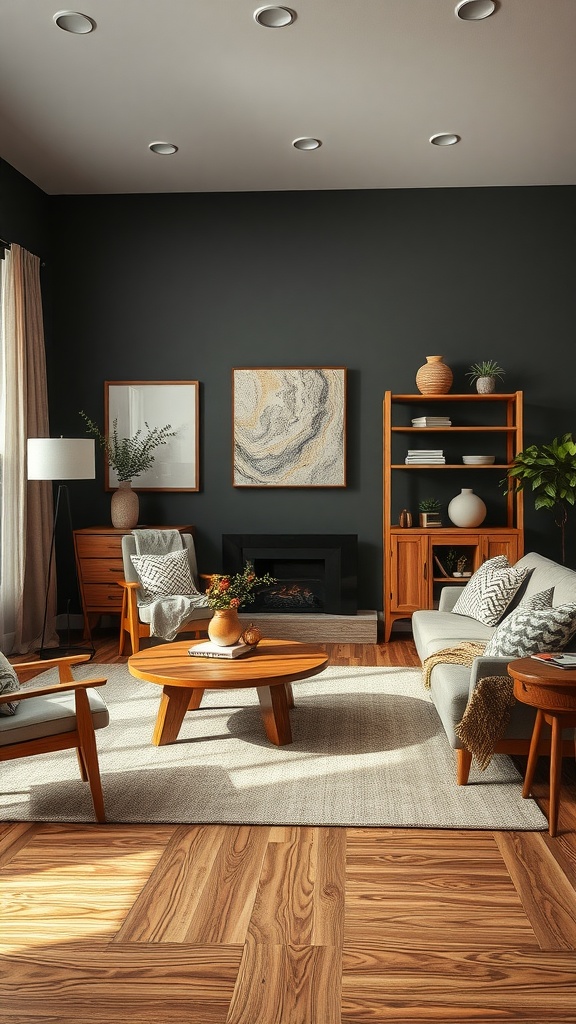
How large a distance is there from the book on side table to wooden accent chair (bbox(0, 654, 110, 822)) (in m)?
1.63

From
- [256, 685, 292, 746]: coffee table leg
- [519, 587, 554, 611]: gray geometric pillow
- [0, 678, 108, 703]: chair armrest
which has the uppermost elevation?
[519, 587, 554, 611]: gray geometric pillow

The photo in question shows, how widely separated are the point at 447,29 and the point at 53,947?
4.37 metres

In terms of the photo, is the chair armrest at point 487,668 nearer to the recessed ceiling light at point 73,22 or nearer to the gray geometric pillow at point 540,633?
the gray geometric pillow at point 540,633

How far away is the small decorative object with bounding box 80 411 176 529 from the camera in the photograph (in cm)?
654

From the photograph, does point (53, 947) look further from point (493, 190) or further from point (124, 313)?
point (493, 190)

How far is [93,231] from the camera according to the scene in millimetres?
6918

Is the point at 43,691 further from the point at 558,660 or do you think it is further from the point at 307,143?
the point at 307,143

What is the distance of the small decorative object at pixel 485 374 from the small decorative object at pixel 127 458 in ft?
8.12

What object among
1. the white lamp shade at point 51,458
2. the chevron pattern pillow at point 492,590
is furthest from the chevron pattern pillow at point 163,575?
the chevron pattern pillow at point 492,590

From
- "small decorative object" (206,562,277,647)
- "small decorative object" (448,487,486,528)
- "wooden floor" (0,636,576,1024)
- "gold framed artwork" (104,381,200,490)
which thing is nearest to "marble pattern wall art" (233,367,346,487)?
"gold framed artwork" (104,381,200,490)

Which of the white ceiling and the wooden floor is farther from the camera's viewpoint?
the white ceiling

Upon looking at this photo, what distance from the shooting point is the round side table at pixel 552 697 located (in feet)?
9.55

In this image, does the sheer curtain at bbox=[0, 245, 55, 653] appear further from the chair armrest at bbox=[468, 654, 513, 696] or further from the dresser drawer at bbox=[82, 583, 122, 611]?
the chair armrest at bbox=[468, 654, 513, 696]

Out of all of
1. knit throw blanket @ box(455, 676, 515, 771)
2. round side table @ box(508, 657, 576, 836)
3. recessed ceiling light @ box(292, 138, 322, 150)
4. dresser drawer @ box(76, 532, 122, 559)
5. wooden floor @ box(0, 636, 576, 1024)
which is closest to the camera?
wooden floor @ box(0, 636, 576, 1024)
